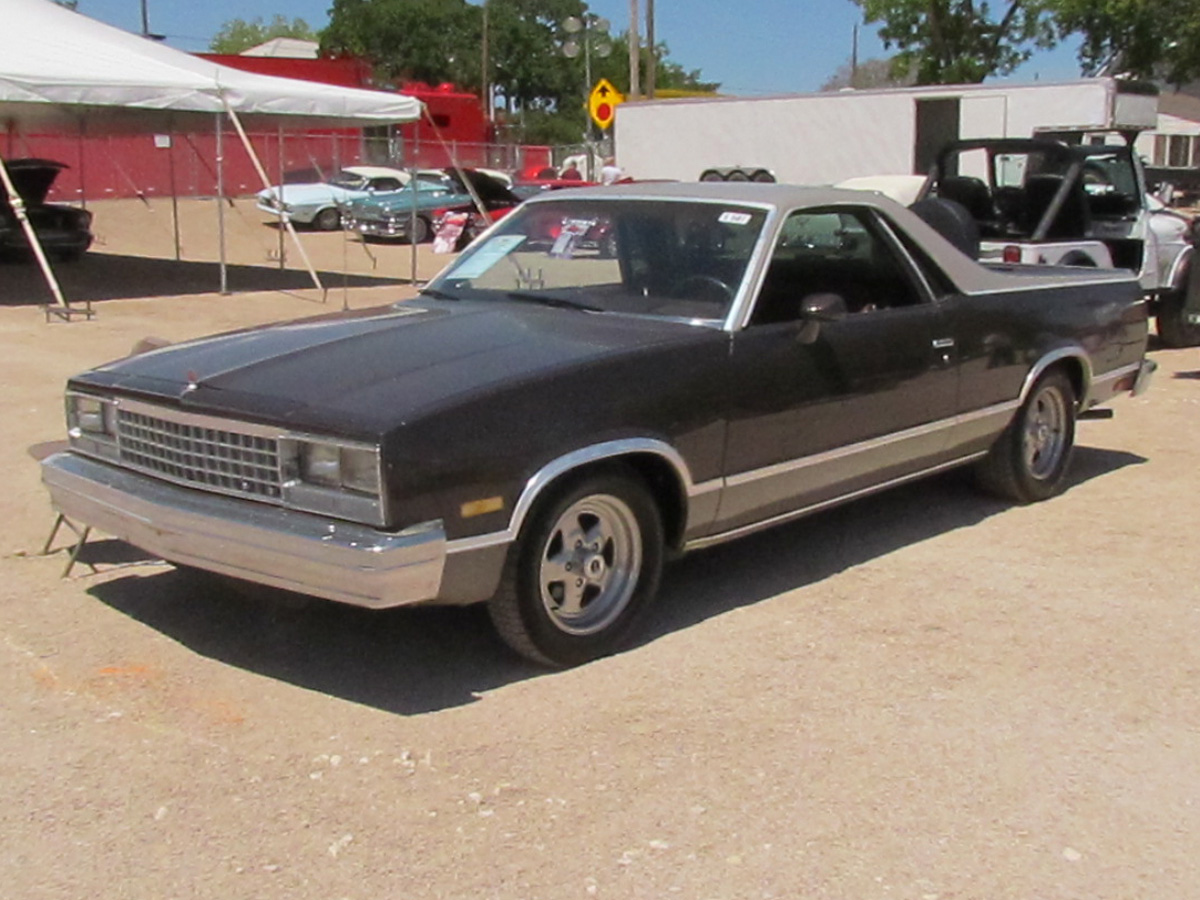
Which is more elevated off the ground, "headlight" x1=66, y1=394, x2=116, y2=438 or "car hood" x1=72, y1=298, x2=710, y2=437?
"car hood" x1=72, y1=298, x2=710, y2=437

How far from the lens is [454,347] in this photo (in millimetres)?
4617

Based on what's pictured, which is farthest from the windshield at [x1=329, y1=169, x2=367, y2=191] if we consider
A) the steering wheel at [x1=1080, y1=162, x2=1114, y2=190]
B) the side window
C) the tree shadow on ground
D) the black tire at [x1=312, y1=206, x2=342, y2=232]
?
the side window

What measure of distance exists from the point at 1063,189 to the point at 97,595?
858 centimetres

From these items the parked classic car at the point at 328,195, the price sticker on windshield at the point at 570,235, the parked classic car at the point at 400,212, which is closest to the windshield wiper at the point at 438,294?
the price sticker on windshield at the point at 570,235

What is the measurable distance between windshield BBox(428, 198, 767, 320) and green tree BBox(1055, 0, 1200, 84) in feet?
128

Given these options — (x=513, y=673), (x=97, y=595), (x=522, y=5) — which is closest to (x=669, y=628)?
(x=513, y=673)

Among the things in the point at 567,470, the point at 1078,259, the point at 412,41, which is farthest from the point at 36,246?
the point at 412,41

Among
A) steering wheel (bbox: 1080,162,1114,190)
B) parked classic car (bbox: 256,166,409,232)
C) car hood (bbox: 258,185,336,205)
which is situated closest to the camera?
steering wheel (bbox: 1080,162,1114,190)

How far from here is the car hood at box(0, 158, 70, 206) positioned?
18406 mm

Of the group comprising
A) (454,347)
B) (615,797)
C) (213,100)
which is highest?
(213,100)

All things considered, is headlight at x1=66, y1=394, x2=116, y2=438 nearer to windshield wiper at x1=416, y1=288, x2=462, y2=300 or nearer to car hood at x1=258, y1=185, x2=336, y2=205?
windshield wiper at x1=416, y1=288, x2=462, y2=300

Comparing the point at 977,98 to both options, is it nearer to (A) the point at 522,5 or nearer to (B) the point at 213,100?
(B) the point at 213,100

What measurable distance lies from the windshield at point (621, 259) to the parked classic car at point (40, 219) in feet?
47.8

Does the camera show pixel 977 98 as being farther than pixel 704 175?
No
